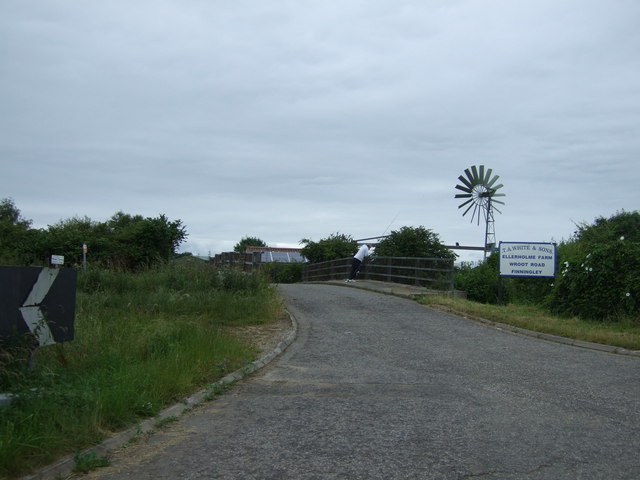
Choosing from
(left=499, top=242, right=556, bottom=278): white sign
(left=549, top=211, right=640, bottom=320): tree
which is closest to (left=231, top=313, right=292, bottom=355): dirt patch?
(left=499, top=242, right=556, bottom=278): white sign

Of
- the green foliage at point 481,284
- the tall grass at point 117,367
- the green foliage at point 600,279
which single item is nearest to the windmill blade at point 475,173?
the green foliage at point 481,284

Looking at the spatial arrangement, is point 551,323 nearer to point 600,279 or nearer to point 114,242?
point 600,279

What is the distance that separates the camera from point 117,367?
766 cm

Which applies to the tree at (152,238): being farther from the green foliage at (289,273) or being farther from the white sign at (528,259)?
the white sign at (528,259)

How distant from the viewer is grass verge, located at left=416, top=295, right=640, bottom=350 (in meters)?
11.8

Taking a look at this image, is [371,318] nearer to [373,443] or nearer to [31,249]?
[373,443]

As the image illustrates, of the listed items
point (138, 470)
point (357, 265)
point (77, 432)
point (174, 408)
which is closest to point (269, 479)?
point (138, 470)

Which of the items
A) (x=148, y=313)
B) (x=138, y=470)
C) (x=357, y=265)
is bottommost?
(x=138, y=470)

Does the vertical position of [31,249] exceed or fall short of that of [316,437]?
it exceeds it

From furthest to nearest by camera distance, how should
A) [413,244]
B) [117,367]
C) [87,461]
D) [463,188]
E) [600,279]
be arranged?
[463,188], [413,244], [600,279], [117,367], [87,461]

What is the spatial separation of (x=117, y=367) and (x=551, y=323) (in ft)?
Answer: 31.3

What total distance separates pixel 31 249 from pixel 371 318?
102 ft

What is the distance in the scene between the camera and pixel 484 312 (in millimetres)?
15109

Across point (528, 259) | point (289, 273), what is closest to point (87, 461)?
point (528, 259)
